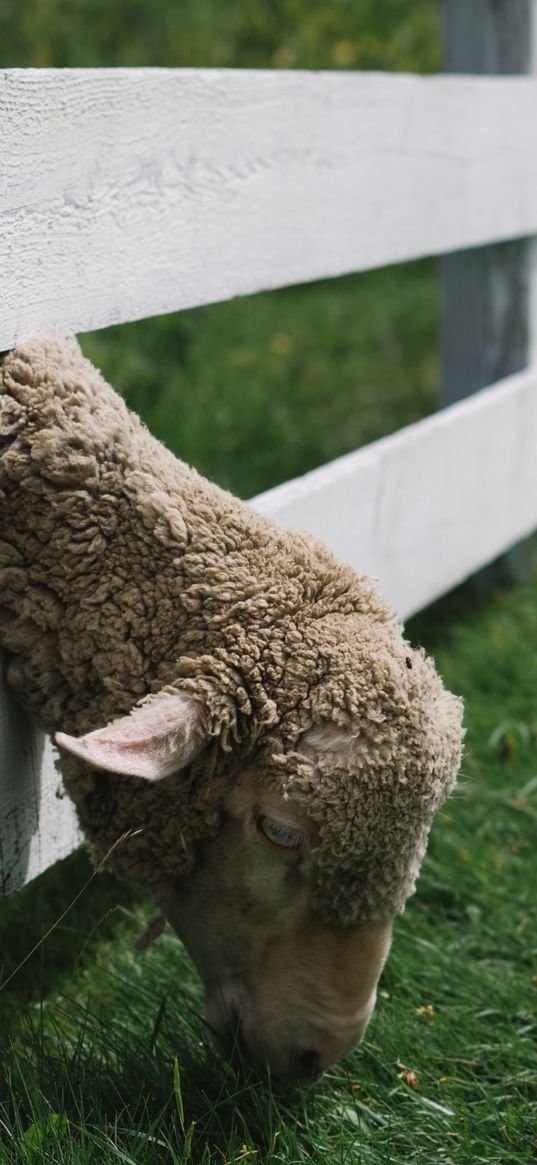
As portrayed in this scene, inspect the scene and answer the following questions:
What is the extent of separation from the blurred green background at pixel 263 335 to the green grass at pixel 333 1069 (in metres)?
2.51

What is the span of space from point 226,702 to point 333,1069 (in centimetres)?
86

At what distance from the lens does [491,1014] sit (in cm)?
259

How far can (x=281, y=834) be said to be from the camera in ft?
6.42

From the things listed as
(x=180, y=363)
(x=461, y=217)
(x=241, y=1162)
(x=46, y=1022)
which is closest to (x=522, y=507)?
(x=461, y=217)

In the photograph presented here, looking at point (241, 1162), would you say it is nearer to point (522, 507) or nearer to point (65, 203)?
point (65, 203)

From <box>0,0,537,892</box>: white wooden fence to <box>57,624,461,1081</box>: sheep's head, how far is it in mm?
430

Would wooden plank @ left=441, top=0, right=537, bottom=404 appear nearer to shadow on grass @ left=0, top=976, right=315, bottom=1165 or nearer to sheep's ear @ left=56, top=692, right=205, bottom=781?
shadow on grass @ left=0, top=976, right=315, bottom=1165

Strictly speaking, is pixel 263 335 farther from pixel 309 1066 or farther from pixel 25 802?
pixel 309 1066

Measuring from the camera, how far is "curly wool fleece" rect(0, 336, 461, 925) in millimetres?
1893

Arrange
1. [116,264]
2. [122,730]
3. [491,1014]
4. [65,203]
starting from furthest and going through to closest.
Result: [491,1014]
[116,264]
[65,203]
[122,730]

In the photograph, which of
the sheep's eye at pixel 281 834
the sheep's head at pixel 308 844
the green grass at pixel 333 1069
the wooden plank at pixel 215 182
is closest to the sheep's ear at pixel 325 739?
the sheep's head at pixel 308 844

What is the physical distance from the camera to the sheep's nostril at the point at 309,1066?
211 centimetres

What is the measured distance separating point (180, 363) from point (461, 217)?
174 centimetres

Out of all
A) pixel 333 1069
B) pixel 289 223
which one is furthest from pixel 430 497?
pixel 333 1069
